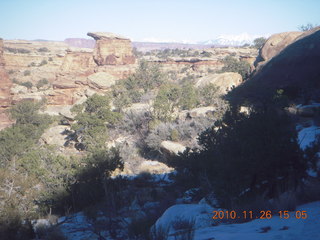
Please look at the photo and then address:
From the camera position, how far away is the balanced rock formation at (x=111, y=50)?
132ft

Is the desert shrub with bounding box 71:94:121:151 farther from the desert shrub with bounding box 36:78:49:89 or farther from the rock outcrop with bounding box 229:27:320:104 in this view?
the desert shrub with bounding box 36:78:49:89

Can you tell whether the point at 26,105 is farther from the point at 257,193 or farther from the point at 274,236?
the point at 274,236

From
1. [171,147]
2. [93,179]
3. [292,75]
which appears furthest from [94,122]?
[292,75]

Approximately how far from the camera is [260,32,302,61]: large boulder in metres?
21.1

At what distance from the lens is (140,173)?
10.2m

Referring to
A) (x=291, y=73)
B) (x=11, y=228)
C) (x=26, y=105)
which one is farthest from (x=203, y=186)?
(x=26, y=105)

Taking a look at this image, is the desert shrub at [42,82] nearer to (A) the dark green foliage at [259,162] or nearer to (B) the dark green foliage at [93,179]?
(B) the dark green foliage at [93,179]

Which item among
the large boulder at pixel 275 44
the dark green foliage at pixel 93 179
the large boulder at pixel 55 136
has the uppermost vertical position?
the large boulder at pixel 275 44

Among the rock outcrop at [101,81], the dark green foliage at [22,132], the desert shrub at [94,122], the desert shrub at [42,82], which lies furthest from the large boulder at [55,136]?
the desert shrub at [42,82]

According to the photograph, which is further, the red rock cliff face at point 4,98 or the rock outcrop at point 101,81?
the rock outcrop at point 101,81

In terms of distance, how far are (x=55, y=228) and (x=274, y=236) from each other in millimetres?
3842
